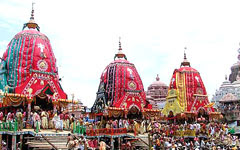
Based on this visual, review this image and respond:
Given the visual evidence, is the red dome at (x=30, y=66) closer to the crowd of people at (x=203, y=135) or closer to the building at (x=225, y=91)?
the crowd of people at (x=203, y=135)

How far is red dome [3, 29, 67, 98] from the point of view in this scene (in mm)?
20047

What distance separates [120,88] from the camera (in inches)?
1032

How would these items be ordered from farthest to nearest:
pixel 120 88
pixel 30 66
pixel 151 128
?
pixel 120 88 → pixel 151 128 → pixel 30 66

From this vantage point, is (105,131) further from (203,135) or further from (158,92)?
(158,92)

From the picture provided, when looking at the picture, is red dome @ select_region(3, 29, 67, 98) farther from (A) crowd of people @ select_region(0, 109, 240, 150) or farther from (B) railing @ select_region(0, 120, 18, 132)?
(B) railing @ select_region(0, 120, 18, 132)

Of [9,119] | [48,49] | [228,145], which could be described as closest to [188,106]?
[228,145]

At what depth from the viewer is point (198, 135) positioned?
1035 inches

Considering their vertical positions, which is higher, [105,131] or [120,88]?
[120,88]

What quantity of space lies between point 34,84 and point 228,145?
15431 millimetres

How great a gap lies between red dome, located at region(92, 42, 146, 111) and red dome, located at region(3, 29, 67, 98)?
5951 millimetres

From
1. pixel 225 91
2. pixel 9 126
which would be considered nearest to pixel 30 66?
pixel 9 126

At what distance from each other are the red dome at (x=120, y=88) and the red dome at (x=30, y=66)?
595 centimetres

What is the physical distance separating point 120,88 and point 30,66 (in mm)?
8465

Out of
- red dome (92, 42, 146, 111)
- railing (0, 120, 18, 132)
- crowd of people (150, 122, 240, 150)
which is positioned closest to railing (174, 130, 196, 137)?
crowd of people (150, 122, 240, 150)
